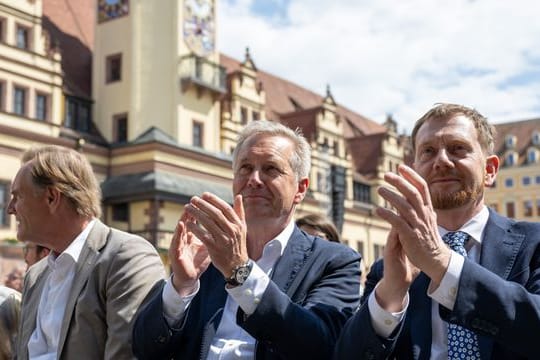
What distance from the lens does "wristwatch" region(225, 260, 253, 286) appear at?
287 cm

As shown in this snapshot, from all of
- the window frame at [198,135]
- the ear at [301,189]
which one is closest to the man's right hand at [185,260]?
the ear at [301,189]

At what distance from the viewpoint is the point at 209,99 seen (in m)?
26.5

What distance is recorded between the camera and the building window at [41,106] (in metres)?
22.7

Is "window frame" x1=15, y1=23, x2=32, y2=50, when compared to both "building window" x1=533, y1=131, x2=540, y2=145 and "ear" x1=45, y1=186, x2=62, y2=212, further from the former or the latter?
"building window" x1=533, y1=131, x2=540, y2=145

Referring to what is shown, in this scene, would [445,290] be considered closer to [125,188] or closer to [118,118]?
[125,188]

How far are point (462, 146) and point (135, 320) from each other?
1.70 m

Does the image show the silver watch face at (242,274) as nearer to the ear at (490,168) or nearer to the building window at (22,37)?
the ear at (490,168)

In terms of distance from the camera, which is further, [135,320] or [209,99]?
Result: [209,99]

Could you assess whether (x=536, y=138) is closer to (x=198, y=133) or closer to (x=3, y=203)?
(x=198, y=133)

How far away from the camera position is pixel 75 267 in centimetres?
378

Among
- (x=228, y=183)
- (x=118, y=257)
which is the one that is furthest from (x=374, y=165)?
(x=118, y=257)

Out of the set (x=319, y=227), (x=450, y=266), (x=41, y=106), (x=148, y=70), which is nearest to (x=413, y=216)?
(x=450, y=266)

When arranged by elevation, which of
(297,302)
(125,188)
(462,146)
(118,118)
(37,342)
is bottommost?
(37,342)

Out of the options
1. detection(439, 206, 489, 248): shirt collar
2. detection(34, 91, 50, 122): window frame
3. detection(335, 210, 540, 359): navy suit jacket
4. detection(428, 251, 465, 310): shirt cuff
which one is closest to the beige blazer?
detection(335, 210, 540, 359): navy suit jacket
